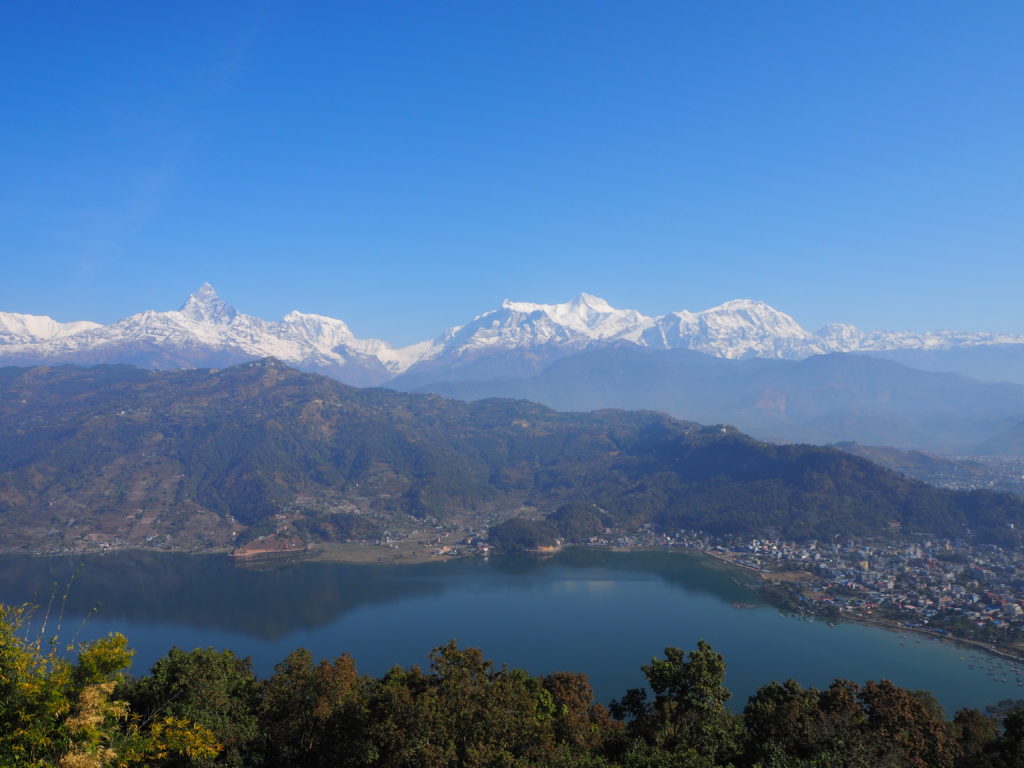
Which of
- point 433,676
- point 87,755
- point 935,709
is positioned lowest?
point 935,709

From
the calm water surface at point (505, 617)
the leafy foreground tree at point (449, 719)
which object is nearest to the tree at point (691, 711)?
the leafy foreground tree at point (449, 719)

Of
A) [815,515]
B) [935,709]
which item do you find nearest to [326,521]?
[815,515]

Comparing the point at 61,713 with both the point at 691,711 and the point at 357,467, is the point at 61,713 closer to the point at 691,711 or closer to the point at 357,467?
the point at 691,711

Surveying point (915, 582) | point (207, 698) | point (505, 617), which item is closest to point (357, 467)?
point (505, 617)

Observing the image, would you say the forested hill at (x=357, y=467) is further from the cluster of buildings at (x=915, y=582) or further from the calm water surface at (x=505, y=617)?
the calm water surface at (x=505, y=617)

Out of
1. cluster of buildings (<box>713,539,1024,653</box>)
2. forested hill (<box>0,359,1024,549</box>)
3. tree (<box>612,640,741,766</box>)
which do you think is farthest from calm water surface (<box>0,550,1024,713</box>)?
tree (<box>612,640,741,766</box>)

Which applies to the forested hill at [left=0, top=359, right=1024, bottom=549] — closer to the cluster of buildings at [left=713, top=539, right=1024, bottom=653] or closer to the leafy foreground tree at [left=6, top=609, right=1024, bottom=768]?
the cluster of buildings at [left=713, top=539, right=1024, bottom=653]

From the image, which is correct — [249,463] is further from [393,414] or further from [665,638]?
[665,638]
